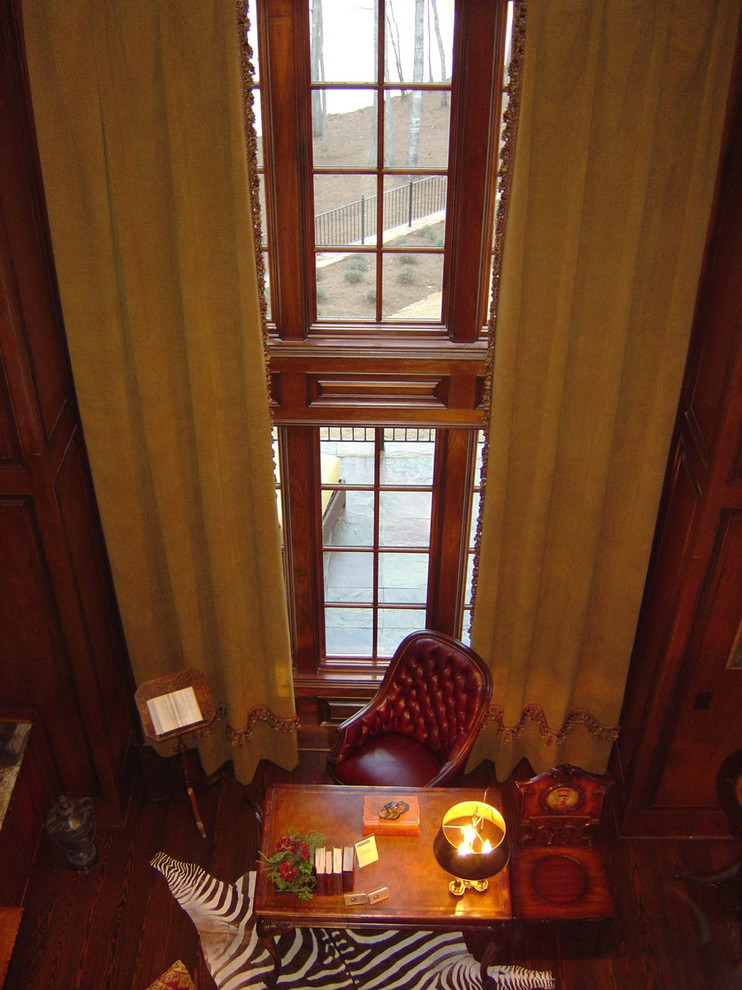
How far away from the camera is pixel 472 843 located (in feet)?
11.8

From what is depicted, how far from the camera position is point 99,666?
431 centimetres

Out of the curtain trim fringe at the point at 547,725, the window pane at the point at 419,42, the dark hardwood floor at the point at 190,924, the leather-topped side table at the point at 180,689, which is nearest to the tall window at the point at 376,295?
the window pane at the point at 419,42

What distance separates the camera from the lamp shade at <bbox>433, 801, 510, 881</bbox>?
354 cm

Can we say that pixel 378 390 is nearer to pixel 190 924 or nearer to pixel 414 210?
pixel 414 210

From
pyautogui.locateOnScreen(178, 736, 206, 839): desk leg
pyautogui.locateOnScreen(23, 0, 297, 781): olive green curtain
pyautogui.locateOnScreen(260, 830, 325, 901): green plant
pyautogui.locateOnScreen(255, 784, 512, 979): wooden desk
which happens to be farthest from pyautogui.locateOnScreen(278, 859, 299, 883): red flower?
pyautogui.locateOnScreen(23, 0, 297, 781): olive green curtain

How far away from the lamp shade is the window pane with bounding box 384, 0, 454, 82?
314cm

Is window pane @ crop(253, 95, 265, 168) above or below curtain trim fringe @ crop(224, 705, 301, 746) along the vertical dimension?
above

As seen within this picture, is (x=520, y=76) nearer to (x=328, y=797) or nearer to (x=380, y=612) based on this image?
(x=380, y=612)

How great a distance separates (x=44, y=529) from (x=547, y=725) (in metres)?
2.86

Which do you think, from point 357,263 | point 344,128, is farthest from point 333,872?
point 344,128

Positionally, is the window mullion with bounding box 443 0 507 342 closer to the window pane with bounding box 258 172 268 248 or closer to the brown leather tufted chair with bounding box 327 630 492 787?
the window pane with bounding box 258 172 268 248

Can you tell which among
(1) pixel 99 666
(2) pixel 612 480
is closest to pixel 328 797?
(1) pixel 99 666

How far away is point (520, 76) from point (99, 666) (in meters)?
3.35

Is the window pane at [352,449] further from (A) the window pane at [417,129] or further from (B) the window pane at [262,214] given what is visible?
(A) the window pane at [417,129]
